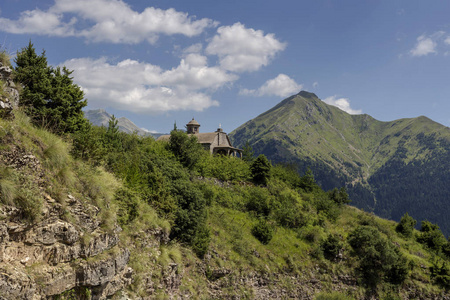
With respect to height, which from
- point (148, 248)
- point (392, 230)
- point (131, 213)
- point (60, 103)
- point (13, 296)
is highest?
point (60, 103)

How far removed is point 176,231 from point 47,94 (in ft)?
34.7

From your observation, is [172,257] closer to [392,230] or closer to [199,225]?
[199,225]

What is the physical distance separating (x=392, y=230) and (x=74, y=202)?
35.6 meters

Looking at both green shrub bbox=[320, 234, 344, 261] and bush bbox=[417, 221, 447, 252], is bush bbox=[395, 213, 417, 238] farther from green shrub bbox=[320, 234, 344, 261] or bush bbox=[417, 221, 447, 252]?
green shrub bbox=[320, 234, 344, 261]

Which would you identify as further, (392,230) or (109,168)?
(392,230)

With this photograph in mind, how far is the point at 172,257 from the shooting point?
13.8m

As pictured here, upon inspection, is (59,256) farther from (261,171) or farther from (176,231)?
(261,171)

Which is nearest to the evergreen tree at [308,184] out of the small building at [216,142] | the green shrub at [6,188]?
the small building at [216,142]

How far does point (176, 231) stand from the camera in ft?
50.0

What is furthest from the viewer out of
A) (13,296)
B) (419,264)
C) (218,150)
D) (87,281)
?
(218,150)

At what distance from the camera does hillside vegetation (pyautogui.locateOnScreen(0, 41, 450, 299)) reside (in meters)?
7.18

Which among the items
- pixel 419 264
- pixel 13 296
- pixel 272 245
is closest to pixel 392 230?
pixel 419 264

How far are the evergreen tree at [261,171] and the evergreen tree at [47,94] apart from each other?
777 inches

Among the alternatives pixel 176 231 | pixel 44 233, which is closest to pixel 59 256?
pixel 44 233
